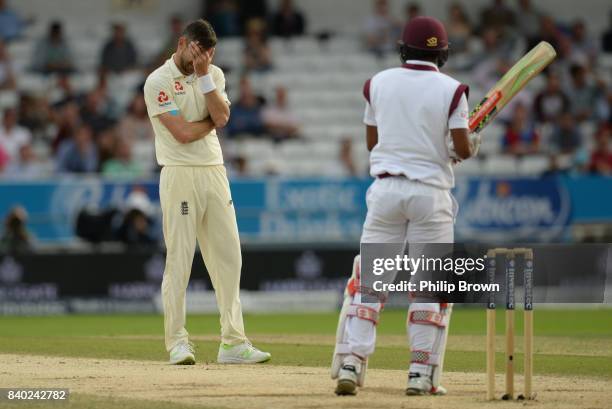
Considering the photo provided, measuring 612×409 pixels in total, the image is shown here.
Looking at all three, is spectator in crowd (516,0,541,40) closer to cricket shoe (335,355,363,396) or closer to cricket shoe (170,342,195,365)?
cricket shoe (170,342,195,365)

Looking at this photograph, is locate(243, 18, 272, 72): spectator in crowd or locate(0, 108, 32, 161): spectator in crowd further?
locate(243, 18, 272, 72): spectator in crowd

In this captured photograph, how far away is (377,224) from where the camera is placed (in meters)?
7.36

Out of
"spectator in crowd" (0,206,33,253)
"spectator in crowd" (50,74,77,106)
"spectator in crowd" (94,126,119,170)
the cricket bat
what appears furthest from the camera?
"spectator in crowd" (50,74,77,106)

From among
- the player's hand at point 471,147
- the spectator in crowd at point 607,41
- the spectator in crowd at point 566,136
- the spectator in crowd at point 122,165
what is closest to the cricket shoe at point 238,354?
the player's hand at point 471,147

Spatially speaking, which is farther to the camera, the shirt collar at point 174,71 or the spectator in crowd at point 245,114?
the spectator in crowd at point 245,114

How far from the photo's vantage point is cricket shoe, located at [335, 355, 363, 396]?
7184 mm

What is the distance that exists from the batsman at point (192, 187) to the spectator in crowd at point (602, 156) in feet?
34.3

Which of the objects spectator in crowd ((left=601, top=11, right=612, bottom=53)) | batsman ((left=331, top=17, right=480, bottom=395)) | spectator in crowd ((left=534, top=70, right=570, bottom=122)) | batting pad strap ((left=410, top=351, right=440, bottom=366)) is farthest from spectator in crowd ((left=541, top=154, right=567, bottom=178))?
batting pad strap ((left=410, top=351, right=440, bottom=366))

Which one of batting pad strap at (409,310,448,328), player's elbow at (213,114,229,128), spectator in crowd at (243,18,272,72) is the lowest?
batting pad strap at (409,310,448,328)

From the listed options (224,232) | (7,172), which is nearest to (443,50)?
(224,232)

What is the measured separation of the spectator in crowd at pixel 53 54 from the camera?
65.5ft

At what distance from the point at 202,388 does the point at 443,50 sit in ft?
7.63

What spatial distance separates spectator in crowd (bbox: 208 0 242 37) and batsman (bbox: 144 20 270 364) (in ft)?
41.0

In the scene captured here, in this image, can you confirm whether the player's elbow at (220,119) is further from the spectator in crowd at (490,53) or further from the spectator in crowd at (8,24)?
the spectator in crowd at (8,24)
